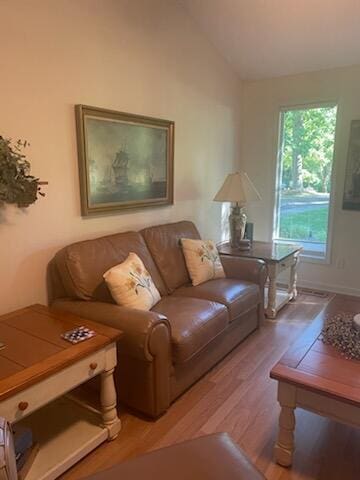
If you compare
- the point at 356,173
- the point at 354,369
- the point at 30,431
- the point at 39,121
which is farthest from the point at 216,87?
the point at 30,431

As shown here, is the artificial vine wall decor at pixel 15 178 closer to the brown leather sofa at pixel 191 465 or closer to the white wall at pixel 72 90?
the white wall at pixel 72 90

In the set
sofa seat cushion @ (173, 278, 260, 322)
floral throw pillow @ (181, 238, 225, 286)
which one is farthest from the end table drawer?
floral throw pillow @ (181, 238, 225, 286)

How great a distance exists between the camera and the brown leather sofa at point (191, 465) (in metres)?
1.12

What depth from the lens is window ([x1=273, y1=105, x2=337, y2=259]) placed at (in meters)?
3.88

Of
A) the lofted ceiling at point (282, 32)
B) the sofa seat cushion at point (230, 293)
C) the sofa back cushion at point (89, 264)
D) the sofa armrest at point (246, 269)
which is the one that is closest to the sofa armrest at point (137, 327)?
the sofa back cushion at point (89, 264)

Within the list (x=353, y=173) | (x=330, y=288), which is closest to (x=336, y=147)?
(x=353, y=173)

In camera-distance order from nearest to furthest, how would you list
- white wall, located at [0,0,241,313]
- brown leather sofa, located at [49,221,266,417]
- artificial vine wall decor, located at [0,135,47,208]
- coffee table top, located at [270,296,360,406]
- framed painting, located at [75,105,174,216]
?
coffee table top, located at [270,296,360,406] → artificial vine wall decor, located at [0,135,47,208] → brown leather sofa, located at [49,221,266,417] → white wall, located at [0,0,241,313] → framed painting, located at [75,105,174,216]

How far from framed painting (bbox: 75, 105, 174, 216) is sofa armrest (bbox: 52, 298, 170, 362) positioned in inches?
32.2

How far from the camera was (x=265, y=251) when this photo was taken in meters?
3.44

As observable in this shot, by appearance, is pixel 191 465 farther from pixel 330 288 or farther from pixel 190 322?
pixel 330 288

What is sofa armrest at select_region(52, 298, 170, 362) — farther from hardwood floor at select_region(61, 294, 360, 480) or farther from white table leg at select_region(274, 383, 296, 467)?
white table leg at select_region(274, 383, 296, 467)

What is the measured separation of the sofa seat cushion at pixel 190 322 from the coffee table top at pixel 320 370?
542 millimetres

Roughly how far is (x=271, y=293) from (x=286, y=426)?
5.62ft

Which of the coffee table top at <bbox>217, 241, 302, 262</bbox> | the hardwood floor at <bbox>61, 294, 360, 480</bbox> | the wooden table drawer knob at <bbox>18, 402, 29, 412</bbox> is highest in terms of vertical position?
the coffee table top at <bbox>217, 241, 302, 262</bbox>
